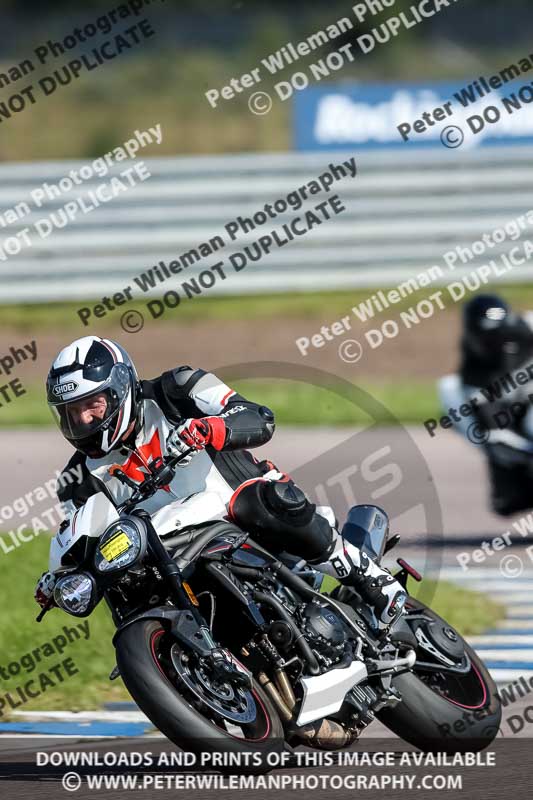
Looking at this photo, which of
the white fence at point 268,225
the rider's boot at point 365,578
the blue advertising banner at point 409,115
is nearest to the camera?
the rider's boot at point 365,578

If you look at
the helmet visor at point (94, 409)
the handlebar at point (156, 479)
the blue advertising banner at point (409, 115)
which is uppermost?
the blue advertising banner at point (409, 115)

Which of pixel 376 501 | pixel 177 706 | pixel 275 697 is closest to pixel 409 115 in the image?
pixel 376 501

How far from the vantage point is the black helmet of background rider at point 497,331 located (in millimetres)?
9492

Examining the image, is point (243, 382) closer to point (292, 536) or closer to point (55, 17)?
point (292, 536)

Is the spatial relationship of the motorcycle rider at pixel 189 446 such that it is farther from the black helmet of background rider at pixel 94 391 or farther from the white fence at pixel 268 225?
the white fence at pixel 268 225

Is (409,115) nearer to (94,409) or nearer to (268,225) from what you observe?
(268,225)

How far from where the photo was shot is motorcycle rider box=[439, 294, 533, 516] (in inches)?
372

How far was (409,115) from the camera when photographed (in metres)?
18.0

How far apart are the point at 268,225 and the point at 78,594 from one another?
11426mm

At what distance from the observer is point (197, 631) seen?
5027 millimetres

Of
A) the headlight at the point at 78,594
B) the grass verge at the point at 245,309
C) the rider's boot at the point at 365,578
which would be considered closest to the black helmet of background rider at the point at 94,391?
the headlight at the point at 78,594

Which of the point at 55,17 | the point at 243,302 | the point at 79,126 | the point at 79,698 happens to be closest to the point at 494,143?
the point at 243,302

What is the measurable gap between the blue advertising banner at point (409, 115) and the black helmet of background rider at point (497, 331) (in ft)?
25.3

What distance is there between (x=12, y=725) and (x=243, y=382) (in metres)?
8.02
